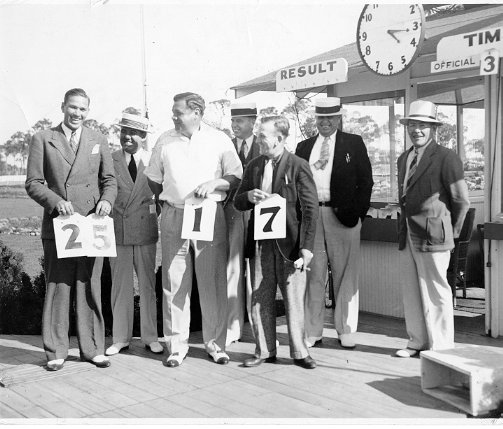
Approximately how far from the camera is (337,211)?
17.4 feet

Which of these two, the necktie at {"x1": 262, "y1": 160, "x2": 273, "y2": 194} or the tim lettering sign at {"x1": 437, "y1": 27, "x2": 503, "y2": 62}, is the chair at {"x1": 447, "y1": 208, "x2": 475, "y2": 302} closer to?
the tim lettering sign at {"x1": 437, "y1": 27, "x2": 503, "y2": 62}

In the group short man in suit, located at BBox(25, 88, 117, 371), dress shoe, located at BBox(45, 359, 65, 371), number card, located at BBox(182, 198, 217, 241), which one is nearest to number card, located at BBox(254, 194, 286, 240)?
number card, located at BBox(182, 198, 217, 241)

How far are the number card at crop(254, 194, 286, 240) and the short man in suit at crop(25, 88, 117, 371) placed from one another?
3.71 ft

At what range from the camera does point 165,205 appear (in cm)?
502

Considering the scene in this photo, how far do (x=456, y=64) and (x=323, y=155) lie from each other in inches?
48.0

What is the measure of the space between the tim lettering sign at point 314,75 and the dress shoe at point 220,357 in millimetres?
2297

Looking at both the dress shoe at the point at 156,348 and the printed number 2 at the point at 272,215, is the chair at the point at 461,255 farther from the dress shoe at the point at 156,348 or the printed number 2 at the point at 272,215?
the dress shoe at the point at 156,348

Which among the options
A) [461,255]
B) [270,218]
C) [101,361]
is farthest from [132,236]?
[461,255]

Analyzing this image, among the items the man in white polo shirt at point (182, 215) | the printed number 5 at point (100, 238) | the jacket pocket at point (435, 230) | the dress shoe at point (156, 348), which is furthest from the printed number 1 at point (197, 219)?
the jacket pocket at point (435, 230)

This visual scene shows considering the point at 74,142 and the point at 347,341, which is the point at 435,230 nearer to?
the point at 347,341

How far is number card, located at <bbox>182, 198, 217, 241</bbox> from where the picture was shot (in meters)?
4.77

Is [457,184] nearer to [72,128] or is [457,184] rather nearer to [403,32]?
[403,32]

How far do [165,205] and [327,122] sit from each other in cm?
148

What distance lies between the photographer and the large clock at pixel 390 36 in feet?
17.2
